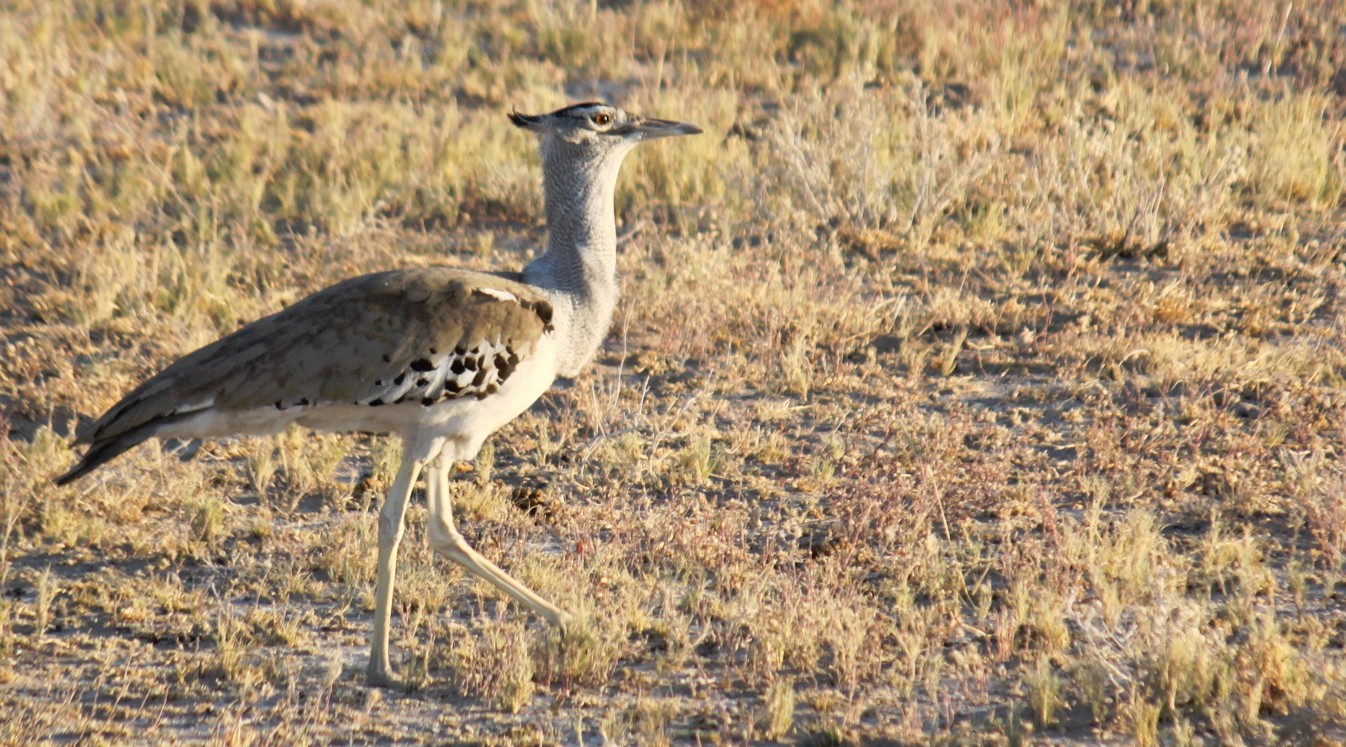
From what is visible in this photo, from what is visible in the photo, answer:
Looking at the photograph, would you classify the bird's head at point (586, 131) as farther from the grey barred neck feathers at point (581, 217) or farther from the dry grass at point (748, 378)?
the dry grass at point (748, 378)

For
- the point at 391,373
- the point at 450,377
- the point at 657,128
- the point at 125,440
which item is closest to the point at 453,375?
the point at 450,377

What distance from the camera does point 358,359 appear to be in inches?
181

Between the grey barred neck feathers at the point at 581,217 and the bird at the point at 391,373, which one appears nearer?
the bird at the point at 391,373

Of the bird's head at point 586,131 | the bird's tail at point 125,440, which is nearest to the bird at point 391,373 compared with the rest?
the bird's tail at point 125,440

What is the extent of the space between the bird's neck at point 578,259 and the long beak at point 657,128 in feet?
0.49

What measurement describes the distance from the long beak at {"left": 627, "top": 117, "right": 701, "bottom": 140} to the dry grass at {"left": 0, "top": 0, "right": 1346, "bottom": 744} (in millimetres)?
1401

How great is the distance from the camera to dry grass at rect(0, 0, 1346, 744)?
458 cm

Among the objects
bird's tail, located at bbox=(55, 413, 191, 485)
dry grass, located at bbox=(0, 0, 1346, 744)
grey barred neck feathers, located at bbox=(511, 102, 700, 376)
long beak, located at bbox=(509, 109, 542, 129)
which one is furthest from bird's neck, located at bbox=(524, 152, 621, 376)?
bird's tail, located at bbox=(55, 413, 191, 485)

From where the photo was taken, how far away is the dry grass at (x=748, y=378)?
15.0ft

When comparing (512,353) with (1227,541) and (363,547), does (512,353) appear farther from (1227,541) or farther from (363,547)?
(1227,541)

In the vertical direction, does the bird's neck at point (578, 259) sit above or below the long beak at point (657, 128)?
below

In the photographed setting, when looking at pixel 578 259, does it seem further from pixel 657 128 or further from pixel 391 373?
pixel 391 373

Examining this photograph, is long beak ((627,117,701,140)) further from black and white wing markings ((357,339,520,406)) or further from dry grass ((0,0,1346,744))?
dry grass ((0,0,1346,744))

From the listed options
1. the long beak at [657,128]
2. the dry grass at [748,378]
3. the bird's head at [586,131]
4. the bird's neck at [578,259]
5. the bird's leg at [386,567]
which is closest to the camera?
the dry grass at [748,378]
